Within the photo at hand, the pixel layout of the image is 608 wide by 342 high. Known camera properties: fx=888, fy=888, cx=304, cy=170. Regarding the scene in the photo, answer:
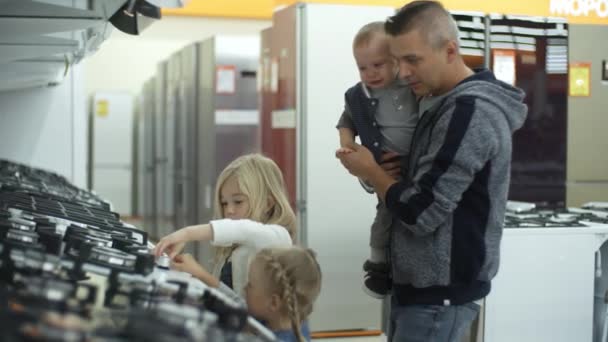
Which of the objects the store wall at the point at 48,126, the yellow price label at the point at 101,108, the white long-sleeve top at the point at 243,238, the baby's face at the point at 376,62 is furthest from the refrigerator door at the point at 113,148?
the white long-sleeve top at the point at 243,238

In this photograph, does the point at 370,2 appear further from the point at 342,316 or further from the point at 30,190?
the point at 30,190

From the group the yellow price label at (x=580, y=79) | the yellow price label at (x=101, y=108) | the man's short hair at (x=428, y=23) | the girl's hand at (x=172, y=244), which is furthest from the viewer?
the yellow price label at (x=101, y=108)

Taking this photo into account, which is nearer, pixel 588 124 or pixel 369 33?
pixel 369 33

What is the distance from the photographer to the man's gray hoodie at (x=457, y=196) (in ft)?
7.08

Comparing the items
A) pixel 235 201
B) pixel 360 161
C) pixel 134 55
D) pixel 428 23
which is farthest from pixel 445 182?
pixel 134 55

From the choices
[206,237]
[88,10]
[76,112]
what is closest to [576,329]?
[206,237]

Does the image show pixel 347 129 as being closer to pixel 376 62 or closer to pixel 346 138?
pixel 346 138

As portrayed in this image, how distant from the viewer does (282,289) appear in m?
1.89

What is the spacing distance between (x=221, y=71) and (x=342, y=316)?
2.51 meters

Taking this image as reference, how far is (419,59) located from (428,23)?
0.09 meters

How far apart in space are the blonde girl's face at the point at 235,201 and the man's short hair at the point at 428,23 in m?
0.60

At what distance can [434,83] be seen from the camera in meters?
2.28

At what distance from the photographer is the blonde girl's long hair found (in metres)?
2.45

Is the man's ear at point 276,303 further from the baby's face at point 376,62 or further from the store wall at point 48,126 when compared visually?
the store wall at point 48,126
